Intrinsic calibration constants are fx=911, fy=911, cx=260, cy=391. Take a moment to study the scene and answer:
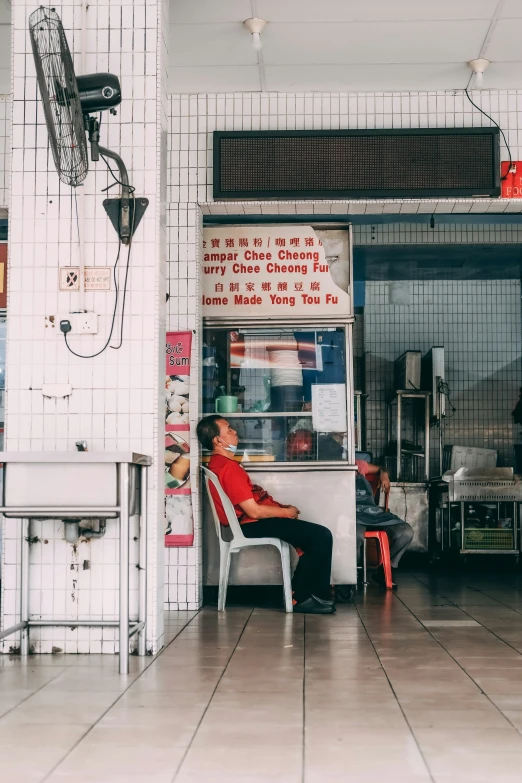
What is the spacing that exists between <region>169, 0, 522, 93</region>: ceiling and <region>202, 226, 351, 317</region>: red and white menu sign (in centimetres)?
93

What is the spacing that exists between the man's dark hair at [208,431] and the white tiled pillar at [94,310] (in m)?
1.26

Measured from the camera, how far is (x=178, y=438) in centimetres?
553

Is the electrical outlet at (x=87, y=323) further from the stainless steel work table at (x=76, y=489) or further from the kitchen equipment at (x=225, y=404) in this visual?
the kitchen equipment at (x=225, y=404)

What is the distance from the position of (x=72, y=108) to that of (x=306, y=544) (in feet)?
9.35

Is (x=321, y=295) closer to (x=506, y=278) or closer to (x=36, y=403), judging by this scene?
(x=36, y=403)

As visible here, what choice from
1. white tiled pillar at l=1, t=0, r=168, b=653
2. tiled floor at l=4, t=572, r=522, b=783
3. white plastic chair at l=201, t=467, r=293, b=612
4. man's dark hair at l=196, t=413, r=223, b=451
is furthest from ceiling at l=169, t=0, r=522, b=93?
tiled floor at l=4, t=572, r=522, b=783

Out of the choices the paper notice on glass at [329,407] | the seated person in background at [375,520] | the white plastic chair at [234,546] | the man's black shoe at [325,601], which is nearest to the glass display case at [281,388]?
the paper notice on glass at [329,407]

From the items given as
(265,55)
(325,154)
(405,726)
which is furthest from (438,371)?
(405,726)

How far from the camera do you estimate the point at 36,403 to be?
4.14 metres

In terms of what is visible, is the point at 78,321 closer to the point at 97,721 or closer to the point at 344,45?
the point at 97,721

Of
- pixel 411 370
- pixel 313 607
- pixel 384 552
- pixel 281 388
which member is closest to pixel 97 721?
pixel 313 607

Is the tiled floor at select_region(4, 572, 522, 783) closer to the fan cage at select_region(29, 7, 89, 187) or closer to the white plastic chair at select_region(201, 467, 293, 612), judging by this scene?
the white plastic chair at select_region(201, 467, 293, 612)

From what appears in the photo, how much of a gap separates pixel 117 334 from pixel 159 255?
1.36 feet

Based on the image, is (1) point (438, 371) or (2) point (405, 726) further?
(1) point (438, 371)
